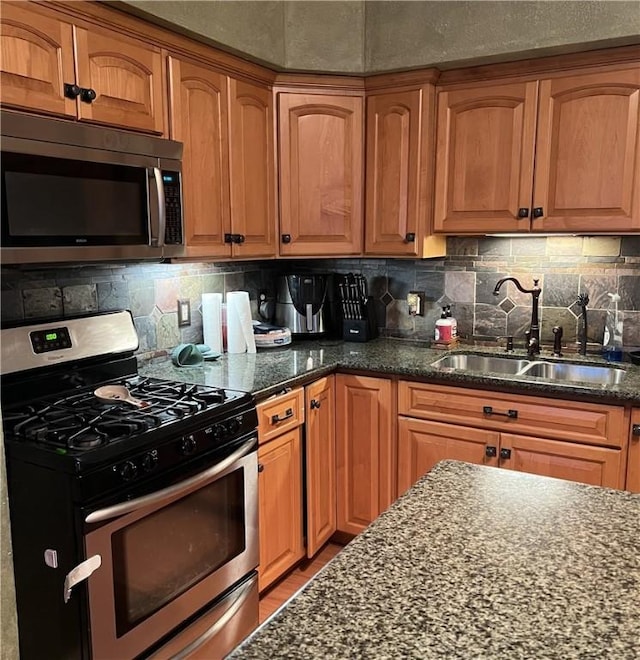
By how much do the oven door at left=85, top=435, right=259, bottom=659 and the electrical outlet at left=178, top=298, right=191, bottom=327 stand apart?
0.85 m

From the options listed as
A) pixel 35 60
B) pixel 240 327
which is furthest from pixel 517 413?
pixel 35 60

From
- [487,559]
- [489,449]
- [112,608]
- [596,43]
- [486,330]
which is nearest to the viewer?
[487,559]

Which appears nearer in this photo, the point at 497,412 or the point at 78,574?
the point at 78,574

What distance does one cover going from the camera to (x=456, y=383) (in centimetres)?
255

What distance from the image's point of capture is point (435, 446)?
8.66ft

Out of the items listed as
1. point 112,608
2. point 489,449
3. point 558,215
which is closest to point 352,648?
point 112,608

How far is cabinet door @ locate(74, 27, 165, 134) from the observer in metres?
1.92

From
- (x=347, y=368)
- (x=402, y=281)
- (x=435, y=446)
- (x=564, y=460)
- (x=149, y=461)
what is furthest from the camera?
(x=402, y=281)

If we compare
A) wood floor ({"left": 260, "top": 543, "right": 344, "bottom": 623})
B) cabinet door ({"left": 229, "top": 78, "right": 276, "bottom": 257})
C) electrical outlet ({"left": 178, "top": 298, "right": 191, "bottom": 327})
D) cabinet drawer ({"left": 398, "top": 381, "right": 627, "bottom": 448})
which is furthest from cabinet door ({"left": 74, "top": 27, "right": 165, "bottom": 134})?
wood floor ({"left": 260, "top": 543, "right": 344, "bottom": 623})

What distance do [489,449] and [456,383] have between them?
298mm

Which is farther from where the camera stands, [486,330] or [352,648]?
[486,330]

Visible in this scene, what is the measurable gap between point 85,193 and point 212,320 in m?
1.02

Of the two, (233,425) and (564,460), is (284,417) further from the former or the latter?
(564,460)

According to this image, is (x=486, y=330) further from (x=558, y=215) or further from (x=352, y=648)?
(x=352, y=648)
